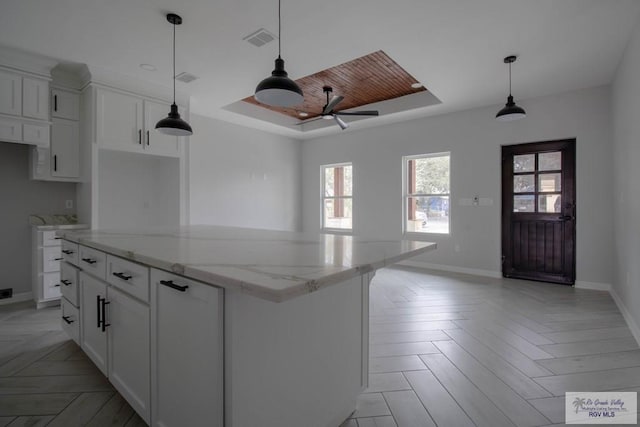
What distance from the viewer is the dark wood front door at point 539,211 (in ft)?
13.4

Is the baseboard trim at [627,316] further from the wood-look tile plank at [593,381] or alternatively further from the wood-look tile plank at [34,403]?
the wood-look tile plank at [34,403]

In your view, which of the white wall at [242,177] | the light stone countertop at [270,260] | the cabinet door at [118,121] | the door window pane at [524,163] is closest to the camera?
the light stone countertop at [270,260]

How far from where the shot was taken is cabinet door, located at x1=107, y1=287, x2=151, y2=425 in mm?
1361

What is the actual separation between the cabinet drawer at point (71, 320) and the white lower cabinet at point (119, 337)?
18 centimetres

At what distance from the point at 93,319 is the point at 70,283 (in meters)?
0.51

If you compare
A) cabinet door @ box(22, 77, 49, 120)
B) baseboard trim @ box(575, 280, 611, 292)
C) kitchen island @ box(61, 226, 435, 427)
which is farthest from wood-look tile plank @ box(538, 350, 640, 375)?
cabinet door @ box(22, 77, 49, 120)

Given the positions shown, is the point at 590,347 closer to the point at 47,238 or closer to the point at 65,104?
the point at 47,238

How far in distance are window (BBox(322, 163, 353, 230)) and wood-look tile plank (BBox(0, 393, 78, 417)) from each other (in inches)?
204

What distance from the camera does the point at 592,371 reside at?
200 cm

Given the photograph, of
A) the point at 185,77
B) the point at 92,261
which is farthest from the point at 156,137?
the point at 92,261

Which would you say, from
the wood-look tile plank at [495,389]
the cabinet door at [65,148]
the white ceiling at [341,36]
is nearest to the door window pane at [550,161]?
the white ceiling at [341,36]

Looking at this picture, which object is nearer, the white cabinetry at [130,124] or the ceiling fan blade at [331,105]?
the white cabinetry at [130,124]

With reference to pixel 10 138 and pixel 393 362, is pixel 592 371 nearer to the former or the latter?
pixel 393 362

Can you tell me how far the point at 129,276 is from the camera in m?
1.43
